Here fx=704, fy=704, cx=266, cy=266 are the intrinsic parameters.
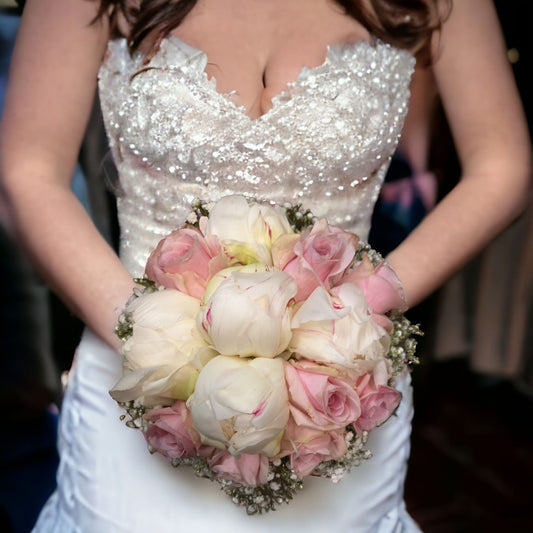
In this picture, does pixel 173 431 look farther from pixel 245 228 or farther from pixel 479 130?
pixel 479 130

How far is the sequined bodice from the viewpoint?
0.89 m

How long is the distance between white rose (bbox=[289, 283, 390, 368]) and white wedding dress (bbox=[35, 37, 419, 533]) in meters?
0.30

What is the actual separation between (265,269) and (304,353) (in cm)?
8

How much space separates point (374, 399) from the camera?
2.00 ft

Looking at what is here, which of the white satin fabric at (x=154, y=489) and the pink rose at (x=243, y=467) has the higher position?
the pink rose at (x=243, y=467)

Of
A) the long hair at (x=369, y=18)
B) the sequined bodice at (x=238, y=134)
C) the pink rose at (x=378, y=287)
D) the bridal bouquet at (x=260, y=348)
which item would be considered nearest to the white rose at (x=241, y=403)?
the bridal bouquet at (x=260, y=348)

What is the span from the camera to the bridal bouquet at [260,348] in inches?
22.3

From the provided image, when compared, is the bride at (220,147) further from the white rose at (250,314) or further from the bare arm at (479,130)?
the white rose at (250,314)

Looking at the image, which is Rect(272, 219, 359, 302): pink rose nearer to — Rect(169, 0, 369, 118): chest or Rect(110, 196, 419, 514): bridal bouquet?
Rect(110, 196, 419, 514): bridal bouquet

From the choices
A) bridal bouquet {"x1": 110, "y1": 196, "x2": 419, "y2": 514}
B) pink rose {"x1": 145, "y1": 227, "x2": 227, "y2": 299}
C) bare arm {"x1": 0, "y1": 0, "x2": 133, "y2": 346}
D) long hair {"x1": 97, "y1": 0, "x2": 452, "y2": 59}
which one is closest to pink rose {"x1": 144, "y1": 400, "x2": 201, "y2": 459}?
bridal bouquet {"x1": 110, "y1": 196, "x2": 419, "y2": 514}

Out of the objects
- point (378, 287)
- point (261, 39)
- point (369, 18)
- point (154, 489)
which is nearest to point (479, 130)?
point (369, 18)

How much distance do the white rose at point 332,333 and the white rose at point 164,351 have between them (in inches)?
3.2

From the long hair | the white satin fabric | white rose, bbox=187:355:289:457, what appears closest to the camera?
white rose, bbox=187:355:289:457

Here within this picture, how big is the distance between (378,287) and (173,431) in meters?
0.22
